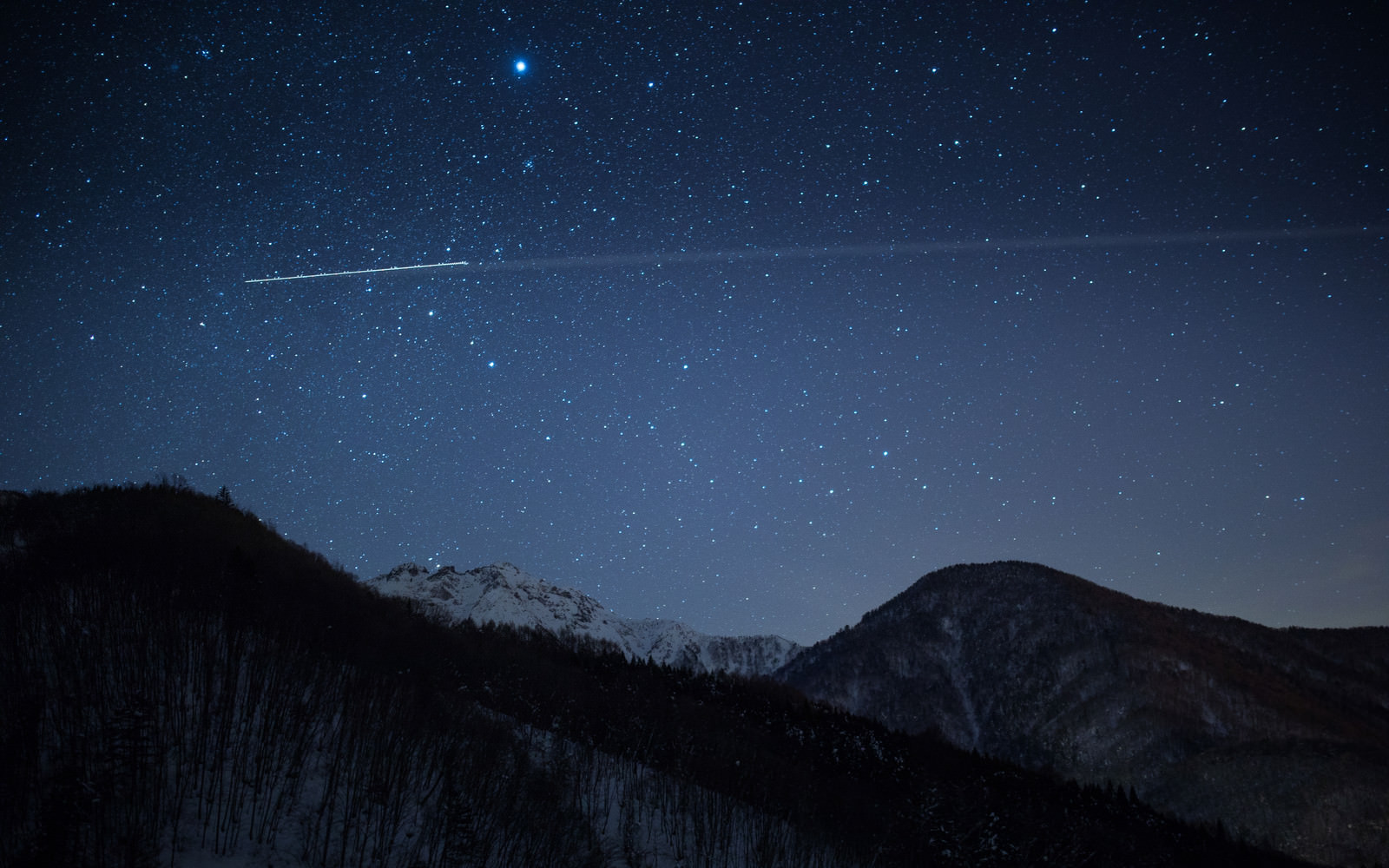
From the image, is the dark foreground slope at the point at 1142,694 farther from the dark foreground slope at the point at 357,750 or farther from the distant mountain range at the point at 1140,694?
the dark foreground slope at the point at 357,750

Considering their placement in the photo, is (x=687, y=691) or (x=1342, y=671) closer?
(x=687, y=691)

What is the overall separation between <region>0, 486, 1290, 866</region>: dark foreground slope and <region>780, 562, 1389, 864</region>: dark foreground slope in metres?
60.8

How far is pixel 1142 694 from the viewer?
105875 millimetres

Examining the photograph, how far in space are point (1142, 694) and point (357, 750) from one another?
123 m

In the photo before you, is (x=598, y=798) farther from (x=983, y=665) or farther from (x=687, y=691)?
(x=983, y=665)

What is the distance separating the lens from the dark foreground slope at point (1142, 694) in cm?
7525

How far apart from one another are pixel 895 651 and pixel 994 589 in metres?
26.3

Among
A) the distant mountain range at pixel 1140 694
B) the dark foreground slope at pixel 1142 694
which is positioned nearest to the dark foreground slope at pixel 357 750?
the distant mountain range at pixel 1140 694

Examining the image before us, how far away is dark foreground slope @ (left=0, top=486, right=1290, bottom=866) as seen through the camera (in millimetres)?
11352

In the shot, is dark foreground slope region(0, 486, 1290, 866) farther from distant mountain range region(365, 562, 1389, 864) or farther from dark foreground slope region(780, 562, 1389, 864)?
dark foreground slope region(780, 562, 1389, 864)

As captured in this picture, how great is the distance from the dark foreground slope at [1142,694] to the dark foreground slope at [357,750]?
60841 mm

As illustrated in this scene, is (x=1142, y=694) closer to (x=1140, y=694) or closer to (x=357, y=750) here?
(x=1140, y=694)

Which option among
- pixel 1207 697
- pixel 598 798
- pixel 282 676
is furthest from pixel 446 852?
pixel 1207 697

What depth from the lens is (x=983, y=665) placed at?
137625mm
